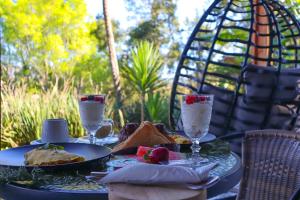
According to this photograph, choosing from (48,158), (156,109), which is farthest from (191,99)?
(156,109)

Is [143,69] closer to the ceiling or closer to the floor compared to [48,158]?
closer to the ceiling

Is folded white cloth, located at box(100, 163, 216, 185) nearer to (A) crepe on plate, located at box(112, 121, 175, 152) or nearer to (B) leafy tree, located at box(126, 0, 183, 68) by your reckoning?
(A) crepe on plate, located at box(112, 121, 175, 152)

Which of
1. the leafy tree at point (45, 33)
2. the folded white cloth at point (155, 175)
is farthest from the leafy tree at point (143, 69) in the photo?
the leafy tree at point (45, 33)

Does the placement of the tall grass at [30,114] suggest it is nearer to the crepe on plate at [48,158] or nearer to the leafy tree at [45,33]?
the crepe on plate at [48,158]

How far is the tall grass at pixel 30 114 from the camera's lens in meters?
4.16

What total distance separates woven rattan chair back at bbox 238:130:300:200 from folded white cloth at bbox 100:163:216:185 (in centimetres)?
65

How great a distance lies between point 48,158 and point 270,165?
82cm

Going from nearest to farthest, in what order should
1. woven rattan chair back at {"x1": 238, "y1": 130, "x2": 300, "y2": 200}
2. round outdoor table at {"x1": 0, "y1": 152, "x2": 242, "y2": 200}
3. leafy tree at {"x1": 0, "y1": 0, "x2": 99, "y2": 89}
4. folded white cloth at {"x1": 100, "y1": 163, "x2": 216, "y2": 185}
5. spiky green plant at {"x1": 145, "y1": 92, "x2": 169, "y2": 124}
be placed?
1. folded white cloth at {"x1": 100, "y1": 163, "x2": 216, "y2": 185}
2. round outdoor table at {"x1": 0, "y1": 152, "x2": 242, "y2": 200}
3. woven rattan chair back at {"x1": 238, "y1": 130, "x2": 300, "y2": 200}
4. spiky green plant at {"x1": 145, "y1": 92, "x2": 169, "y2": 124}
5. leafy tree at {"x1": 0, "y1": 0, "x2": 99, "y2": 89}

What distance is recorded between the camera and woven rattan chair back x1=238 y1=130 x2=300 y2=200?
1.43 metres

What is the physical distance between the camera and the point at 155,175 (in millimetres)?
861

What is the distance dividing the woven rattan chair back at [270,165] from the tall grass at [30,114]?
2.88 metres

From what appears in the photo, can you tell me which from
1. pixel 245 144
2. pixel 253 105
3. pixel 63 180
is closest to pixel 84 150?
pixel 63 180

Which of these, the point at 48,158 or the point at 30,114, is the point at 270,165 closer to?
the point at 48,158

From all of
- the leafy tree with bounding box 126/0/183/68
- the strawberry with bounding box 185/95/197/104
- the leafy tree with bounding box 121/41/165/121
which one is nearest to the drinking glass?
the strawberry with bounding box 185/95/197/104
